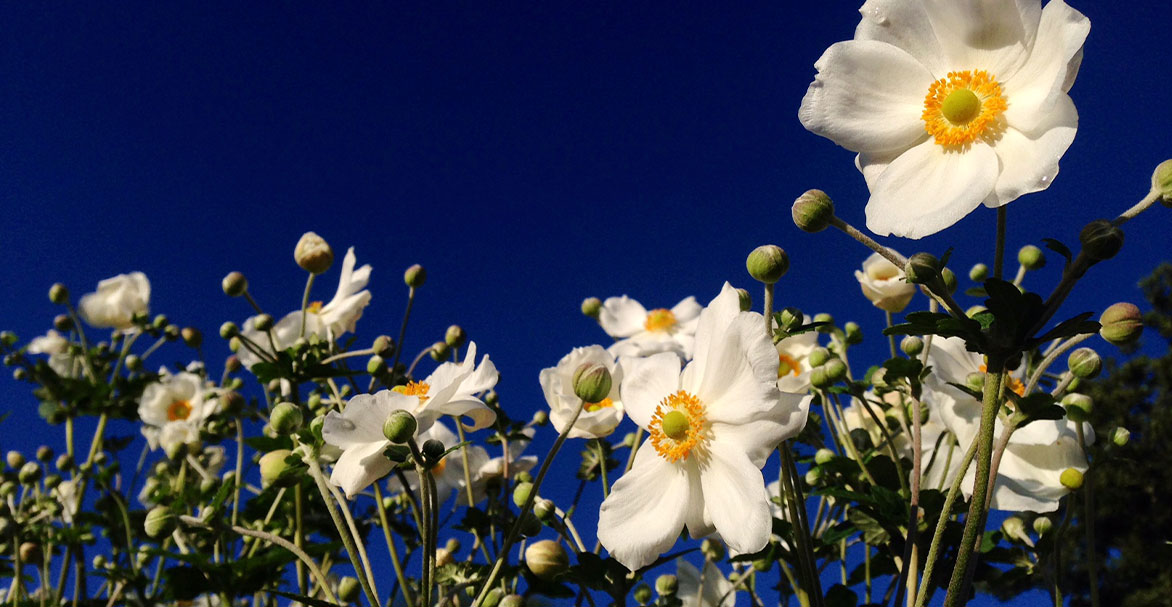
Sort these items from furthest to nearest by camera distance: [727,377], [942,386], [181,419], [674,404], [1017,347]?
[181,419]
[942,386]
[674,404]
[727,377]
[1017,347]

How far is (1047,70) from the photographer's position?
3.68 ft

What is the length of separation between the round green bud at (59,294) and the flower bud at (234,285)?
1.65 meters

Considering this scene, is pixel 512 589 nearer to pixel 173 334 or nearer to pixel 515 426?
pixel 515 426

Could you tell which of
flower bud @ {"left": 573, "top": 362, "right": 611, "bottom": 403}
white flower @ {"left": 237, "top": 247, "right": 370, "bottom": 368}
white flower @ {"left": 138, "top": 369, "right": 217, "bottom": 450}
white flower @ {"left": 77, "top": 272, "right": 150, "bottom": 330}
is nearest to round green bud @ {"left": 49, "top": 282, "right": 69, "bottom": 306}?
white flower @ {"left": 77, "top": 272, "right": 150, "bottom": 330}

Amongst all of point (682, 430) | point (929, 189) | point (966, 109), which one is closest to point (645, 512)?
point (682, 430)

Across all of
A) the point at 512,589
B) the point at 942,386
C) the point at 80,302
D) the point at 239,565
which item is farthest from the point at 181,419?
the point at 942,386

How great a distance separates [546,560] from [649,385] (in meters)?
0.55

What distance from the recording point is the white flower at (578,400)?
1790 mm

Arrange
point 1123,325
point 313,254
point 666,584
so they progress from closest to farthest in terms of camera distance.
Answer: point 1123,325 → point 666,584 → point 313,254

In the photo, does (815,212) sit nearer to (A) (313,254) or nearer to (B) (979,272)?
(B) (979,272)

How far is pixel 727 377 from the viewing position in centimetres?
120

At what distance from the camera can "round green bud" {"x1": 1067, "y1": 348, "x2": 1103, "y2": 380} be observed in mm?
1246

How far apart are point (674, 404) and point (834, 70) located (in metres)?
0.60

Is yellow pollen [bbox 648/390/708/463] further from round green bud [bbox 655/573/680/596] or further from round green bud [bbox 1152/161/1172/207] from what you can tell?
round green bud [bbox 655/573/680/596]
